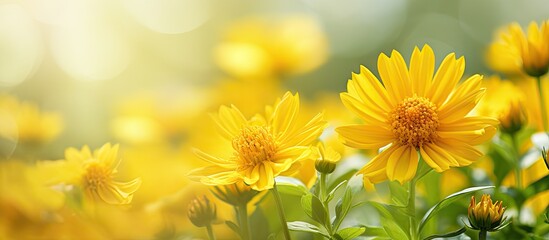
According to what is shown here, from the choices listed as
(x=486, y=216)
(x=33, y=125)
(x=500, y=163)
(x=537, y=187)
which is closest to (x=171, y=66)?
(x=33, y=125)

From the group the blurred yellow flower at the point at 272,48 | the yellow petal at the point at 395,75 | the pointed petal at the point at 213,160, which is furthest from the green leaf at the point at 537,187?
the blurred yellow flower at the point at 272,48

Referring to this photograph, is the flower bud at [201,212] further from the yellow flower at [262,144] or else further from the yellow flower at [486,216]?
the yellow flower at [486,216]

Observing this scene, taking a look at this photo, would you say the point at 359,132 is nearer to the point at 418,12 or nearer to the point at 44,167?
the point at 44,167

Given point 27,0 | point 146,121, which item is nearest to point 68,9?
point 27,0

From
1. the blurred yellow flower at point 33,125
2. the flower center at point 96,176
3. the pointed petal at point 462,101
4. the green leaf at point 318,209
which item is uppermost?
the blurred yellow flower at point 33,125

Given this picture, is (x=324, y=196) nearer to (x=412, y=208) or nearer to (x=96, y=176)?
(x=412, y=208)

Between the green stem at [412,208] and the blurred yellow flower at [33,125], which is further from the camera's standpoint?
the blurred yellow flower at [33,125]
